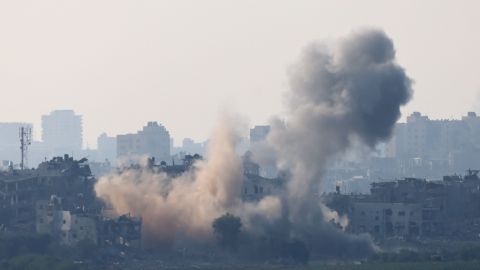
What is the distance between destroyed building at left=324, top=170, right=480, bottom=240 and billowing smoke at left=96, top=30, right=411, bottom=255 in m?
7.73

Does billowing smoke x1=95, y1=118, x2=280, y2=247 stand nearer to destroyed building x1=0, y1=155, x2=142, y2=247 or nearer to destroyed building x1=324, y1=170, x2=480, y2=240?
destroyed building x1=0, y1=155, x2=142, y2=247

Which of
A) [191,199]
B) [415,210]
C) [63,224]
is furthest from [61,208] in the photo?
[415,210]

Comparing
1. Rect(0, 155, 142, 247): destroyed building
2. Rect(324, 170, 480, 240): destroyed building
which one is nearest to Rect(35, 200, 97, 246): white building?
Rect(0, 155, 142, 247): destroyed building

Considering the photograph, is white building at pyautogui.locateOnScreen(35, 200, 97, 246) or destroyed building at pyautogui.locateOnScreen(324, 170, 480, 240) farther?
destroyed building at pyautogui.locateOnScreen(324, 170, 480, 240)

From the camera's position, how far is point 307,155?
90.4 m

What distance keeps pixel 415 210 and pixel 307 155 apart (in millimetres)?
15807

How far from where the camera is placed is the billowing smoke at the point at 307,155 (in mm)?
88875

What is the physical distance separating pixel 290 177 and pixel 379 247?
656 centimetres

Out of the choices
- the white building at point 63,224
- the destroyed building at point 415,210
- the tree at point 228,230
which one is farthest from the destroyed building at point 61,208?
the destroyed building at point 415,210

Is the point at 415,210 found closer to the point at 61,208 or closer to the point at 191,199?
the point at 191,199

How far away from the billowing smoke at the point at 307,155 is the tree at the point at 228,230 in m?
1.54

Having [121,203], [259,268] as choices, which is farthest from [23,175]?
[259,268]

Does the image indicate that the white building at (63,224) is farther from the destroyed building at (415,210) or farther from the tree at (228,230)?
the destroyed building at (415,210)

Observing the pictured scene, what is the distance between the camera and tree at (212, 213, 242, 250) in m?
85.2
